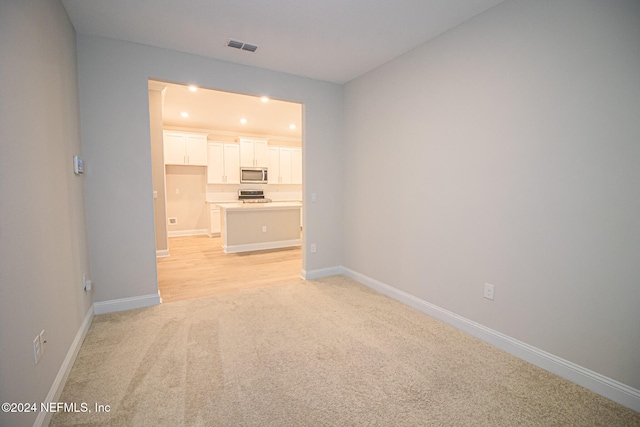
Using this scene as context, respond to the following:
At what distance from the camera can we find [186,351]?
2.24 meters

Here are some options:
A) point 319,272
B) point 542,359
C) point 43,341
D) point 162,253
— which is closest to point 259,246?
point 162,253

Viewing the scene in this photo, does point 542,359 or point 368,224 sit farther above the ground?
point 368,224

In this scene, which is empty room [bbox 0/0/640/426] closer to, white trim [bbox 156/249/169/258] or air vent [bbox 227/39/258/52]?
air vent [bbox 227/39/258/52]

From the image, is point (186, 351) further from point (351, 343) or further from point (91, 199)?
point (91, 199)

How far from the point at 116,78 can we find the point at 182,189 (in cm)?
505

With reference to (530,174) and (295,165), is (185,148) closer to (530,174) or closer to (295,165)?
(295,165)

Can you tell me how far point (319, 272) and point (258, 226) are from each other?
2.31 m

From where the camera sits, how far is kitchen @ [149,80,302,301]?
4676 mm

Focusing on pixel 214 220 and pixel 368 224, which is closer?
pixel 368 224

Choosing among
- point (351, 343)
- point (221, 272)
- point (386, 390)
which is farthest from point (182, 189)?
point (386, 390)

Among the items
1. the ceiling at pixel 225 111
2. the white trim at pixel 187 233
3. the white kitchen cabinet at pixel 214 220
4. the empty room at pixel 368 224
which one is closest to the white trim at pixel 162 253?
the white kitchen cabinet at pixel 214 220

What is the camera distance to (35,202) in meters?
1.57

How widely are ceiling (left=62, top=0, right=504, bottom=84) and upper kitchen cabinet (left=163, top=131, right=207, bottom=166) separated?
14.3 ft

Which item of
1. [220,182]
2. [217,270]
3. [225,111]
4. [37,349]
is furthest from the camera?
[220,182]
